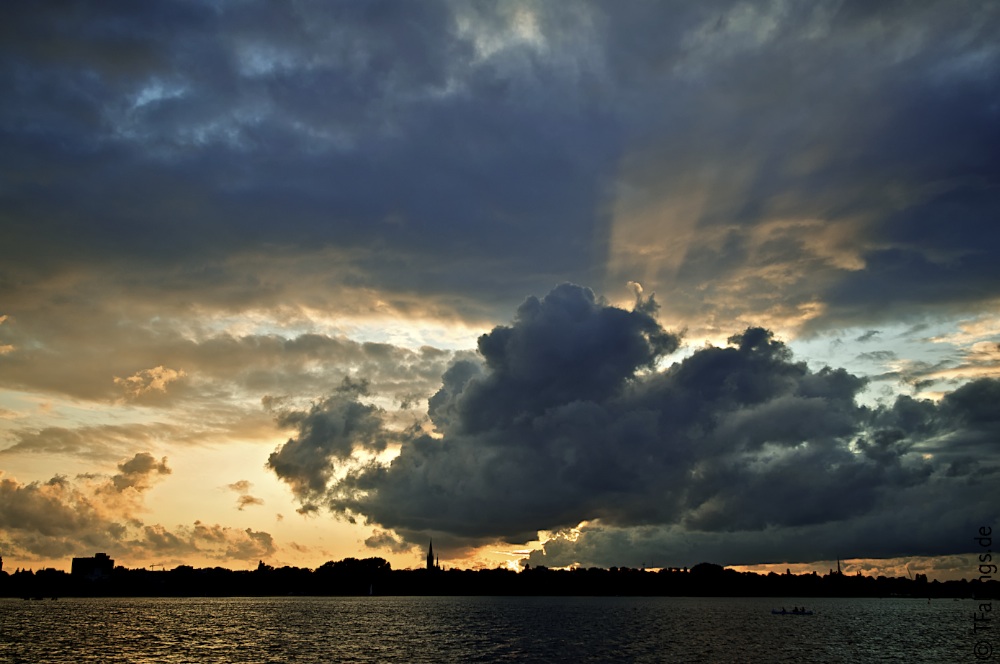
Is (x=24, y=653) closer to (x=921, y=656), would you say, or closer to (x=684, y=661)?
(x=684, y=661)

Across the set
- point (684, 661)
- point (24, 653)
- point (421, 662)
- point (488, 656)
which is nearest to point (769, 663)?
point (684, 661)

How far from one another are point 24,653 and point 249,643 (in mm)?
46540

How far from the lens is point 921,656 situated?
168 meters

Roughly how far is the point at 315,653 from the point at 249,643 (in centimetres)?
3209

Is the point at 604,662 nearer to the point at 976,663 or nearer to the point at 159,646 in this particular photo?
the point at 976,663

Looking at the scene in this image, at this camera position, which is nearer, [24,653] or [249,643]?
[24,653]

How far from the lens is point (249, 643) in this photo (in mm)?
181500

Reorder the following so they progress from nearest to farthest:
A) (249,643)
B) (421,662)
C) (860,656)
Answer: (421,662)
(860,656)
(249,643)

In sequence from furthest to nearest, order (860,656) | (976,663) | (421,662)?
(860,656) → (976,663) → (421,662)

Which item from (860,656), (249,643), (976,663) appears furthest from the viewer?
(249,643)

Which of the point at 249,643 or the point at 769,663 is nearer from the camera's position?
the point at 769,663

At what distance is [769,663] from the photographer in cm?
14675

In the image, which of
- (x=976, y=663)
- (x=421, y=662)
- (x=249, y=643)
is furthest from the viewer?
(x=249, y=643)

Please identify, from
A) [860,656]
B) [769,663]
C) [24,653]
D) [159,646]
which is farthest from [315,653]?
[860,656]
